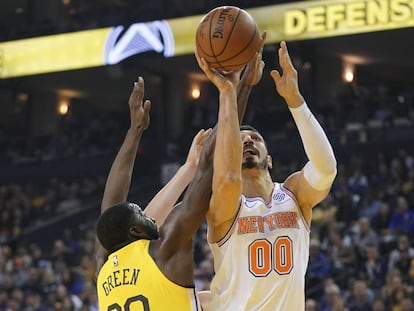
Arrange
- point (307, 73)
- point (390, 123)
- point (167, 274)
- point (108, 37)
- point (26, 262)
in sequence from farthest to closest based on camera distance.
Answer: point (307, 73) → point (108, 37) → point (390, 123) → point (26, 262) → point (167, 274)

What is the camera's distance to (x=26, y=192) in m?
22.6

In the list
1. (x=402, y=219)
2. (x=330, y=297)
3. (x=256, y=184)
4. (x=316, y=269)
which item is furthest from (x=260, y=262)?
(x=402, y=219)

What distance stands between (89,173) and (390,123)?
7.55 metres

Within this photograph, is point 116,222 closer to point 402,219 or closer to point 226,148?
point 226,148

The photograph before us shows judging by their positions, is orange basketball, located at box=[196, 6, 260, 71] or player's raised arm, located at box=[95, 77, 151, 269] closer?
orange basketball, located at box=[196, 6, 260, 71]

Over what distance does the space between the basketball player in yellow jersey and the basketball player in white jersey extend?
145 mm

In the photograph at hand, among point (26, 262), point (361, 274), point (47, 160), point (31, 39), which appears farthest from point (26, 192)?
point (361, 274)

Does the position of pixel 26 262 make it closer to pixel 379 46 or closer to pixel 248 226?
pixel 379 46

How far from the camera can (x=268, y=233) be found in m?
4.73

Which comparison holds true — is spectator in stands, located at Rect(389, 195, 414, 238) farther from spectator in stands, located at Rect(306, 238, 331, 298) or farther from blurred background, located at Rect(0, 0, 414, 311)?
spectator in stands, located at Rect(306, 238, 331, 298)

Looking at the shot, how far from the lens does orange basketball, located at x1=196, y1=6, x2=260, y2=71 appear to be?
4652 mm

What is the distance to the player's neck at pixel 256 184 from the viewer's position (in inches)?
193

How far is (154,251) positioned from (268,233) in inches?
24.1

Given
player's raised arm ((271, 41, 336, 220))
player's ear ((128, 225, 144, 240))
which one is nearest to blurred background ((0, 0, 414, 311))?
player's raised arm ((271, 41, 336, 220))
